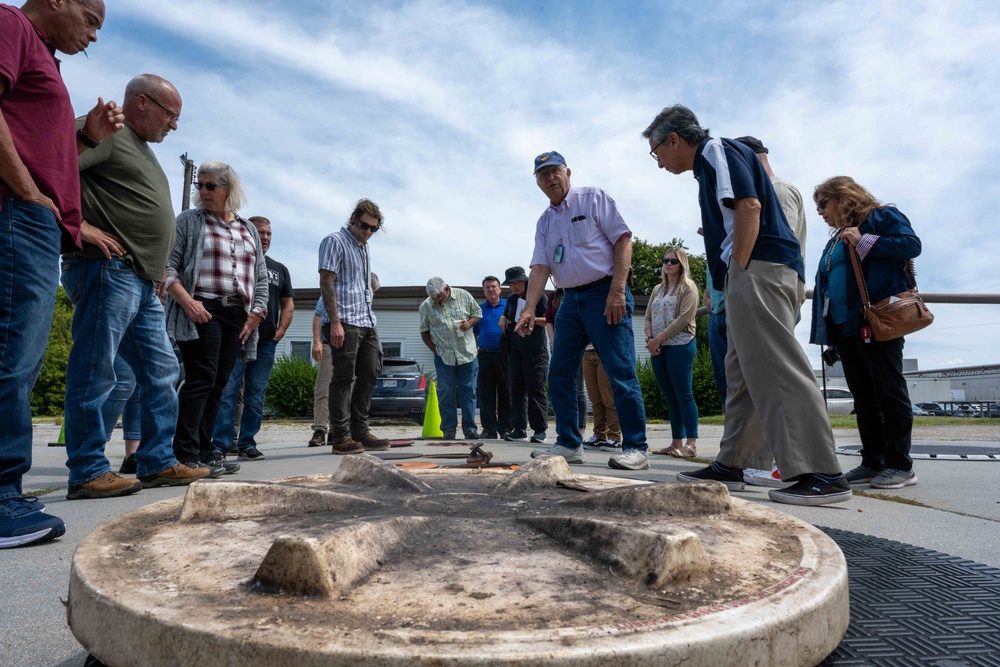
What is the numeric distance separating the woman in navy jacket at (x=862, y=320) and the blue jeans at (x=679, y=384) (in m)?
1.81

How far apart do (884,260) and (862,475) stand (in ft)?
4.06

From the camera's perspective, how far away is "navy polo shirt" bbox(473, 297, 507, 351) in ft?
28.5


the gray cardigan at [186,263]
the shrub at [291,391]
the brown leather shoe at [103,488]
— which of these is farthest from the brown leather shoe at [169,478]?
the shrub at [291,391]

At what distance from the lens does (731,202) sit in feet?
10.7

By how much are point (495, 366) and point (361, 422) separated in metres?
2.77

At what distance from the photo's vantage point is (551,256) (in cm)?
508

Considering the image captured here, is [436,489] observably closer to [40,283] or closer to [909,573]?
[909,573]

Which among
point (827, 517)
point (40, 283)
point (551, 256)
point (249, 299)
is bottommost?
point (827, 517)

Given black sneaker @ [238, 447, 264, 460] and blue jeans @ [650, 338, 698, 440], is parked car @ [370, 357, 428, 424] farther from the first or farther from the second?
blue jeans @ [650, 338, 698, 440]

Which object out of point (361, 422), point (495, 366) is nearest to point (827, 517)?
point (361, 422)

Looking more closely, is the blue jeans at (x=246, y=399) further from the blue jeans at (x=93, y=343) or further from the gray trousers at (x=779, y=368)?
the gray trousers at (x=779, y=368)

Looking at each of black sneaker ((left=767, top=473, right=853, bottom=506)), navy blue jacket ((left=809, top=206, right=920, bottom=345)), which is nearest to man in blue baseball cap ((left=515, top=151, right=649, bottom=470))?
navy blue jacket ((left=809, top=206, right=920, bottom=345))

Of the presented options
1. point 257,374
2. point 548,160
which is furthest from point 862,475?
point 257,374

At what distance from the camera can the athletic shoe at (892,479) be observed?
12.4 ft
